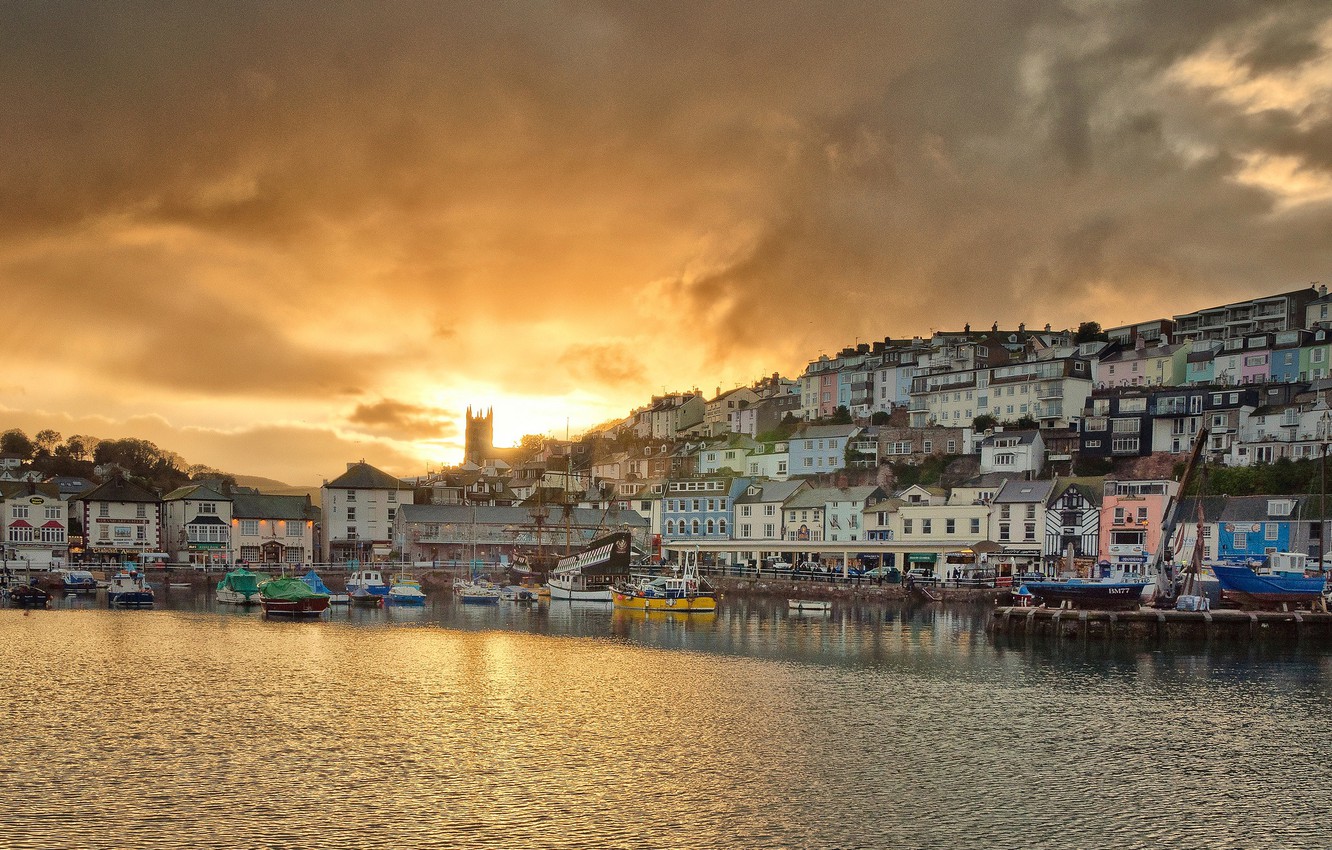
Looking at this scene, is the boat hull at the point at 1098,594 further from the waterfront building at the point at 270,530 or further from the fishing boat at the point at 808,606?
the waterfront building at the point at 270,530

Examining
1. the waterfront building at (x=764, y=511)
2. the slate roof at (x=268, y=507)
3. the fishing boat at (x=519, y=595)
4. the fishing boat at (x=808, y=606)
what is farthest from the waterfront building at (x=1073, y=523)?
the slate roof at (x=268, y=507)

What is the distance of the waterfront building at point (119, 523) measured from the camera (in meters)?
114

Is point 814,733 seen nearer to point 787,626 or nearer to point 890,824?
point 890,824

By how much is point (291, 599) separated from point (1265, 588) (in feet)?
201

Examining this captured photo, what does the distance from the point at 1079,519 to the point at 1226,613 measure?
3239 cm

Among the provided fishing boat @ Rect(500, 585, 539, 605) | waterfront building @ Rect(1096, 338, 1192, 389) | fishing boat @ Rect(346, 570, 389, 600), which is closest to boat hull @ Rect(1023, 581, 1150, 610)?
fishing boat @ Rect(500, 585, 539, 605)

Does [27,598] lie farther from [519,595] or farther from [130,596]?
[519,595]

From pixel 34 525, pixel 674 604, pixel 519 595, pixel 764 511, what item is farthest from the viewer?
pixel 764 511

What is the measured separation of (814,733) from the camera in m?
33.1

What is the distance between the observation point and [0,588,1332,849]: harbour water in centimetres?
2344

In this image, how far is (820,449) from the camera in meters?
130

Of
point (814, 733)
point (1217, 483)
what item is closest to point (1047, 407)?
point (1217, 483)

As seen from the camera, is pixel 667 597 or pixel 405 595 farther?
pixel 405 595

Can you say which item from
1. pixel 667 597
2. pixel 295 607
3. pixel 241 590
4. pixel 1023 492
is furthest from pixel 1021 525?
pixel 241 590
